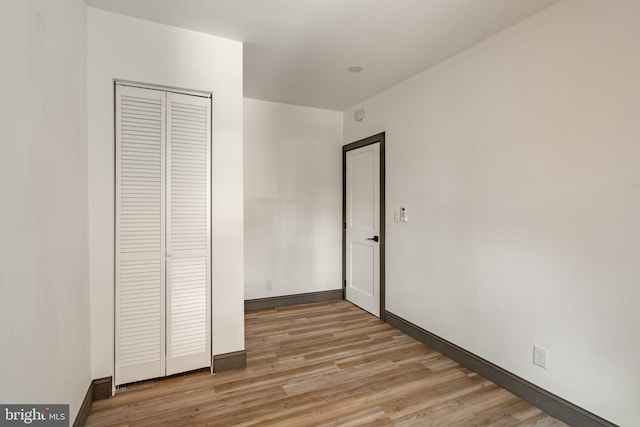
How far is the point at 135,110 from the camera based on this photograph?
2.22m

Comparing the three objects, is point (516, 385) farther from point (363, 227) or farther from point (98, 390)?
point (98, 390)

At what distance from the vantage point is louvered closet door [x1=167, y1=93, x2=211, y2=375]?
2330mm

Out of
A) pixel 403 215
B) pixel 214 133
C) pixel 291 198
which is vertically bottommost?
pixel 403 215

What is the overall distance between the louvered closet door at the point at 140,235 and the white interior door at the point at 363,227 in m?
2.38

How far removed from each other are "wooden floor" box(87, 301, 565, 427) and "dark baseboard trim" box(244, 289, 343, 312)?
912mm

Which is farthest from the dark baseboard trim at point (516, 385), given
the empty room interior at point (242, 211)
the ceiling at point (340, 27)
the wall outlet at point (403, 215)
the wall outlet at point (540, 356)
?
the ceiling at point (340, 27)

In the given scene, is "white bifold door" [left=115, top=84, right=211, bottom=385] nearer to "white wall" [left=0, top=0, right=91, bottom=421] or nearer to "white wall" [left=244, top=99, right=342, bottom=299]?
"white wall" [left=0, top=0, right=91, bottom=421]

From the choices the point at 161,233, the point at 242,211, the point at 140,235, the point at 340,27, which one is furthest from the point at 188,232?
the point at 340,27

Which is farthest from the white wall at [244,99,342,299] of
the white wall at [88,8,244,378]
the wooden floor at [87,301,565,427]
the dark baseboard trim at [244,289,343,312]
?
the white wall at [88,8,244,378]

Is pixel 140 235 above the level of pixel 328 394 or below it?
above

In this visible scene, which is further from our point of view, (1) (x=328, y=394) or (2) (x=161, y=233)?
(2) (x=161, y=233)

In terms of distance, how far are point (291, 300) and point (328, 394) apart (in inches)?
79.5

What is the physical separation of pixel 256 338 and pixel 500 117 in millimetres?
3010

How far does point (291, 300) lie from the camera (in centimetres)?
412
